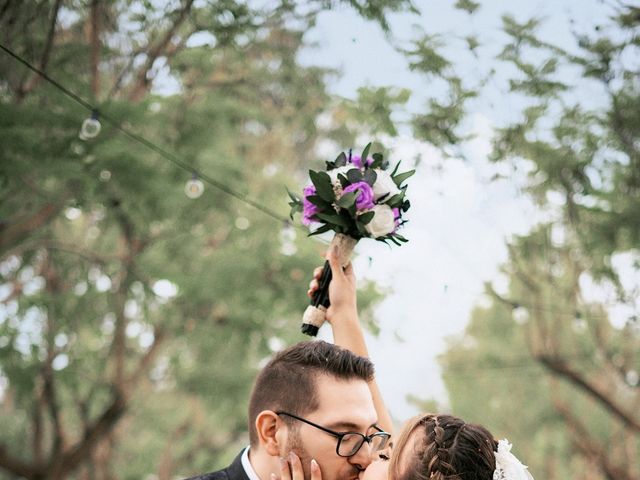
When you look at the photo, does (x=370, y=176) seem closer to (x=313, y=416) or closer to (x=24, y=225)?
(x=313, y=416)

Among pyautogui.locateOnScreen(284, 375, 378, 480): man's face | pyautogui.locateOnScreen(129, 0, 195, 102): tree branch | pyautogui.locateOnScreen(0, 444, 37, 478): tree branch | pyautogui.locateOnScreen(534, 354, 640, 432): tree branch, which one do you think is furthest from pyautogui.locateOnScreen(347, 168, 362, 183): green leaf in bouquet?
pyautogui.locateOnScreen(0, 444, 37, 478): tree branch

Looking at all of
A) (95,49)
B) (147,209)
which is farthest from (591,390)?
(95,49)

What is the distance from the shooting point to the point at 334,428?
272cm

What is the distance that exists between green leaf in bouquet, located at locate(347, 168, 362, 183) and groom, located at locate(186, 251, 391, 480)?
2.21ft

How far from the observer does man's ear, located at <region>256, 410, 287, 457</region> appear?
9.14ft

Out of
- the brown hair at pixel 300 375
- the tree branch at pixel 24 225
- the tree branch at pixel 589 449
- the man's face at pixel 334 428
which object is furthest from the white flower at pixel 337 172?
the tree branch at pixel 589 449

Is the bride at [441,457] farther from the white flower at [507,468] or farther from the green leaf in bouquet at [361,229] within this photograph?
the green leaf in bouquet at [361,229]

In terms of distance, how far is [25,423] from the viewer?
56.4 ft

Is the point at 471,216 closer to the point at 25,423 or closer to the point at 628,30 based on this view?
the point at 628,30

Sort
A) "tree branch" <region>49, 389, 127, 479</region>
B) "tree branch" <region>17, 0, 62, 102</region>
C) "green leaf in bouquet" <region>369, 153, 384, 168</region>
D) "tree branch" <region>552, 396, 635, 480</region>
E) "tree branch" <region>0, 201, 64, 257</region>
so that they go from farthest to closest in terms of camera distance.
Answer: "tree branch" <region>552, 396, 635, 480</region>
"tree branch" <region>49, 389, 127, 479</region>
"tree branch" <region>0, 201, 64, 257</region>
"tree branch" <region>17, 0, 62, 102</region>
"green leaf in bouquet" <region>369, 153, 384, 168</region>

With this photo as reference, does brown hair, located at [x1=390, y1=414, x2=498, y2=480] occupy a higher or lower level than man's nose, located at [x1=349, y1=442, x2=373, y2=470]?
higher

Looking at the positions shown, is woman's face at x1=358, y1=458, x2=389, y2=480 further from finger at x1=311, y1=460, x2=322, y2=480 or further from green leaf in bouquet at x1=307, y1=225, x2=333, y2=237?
green leaf in bouquet at x1=307, y1=225, x2=333, y2=237

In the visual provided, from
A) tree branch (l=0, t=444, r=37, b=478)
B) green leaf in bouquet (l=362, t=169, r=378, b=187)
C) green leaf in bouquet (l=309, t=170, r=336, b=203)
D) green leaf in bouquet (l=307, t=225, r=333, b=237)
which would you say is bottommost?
tree branch (l=0, t=444, r=37, b=478)

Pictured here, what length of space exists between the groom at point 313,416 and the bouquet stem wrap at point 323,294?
1.12 ft
